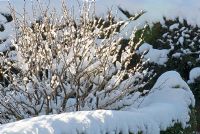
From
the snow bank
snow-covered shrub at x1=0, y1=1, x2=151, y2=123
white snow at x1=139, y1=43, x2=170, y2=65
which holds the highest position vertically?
white snow at x1=139, y1=43, x2=170, y2=65

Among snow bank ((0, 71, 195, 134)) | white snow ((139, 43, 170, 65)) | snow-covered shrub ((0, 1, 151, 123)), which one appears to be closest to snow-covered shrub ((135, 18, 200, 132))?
white snow ((139, 43, 170, 65))

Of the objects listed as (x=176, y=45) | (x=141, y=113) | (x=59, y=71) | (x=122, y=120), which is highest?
(x=176, y=45)

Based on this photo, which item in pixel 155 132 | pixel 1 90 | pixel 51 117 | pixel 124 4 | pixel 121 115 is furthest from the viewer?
pixel 124 4

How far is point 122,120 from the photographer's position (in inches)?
190

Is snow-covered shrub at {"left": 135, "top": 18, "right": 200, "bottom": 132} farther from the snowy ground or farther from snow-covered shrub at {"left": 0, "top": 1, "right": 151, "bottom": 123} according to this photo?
snow-covered shrub at {"left": 0, "top": 1, "right": 151, "bottom": 123}

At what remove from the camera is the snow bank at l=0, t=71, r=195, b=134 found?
4.05 metres

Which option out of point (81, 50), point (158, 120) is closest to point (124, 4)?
point (81, 50)

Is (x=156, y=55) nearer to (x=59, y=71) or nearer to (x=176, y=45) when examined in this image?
(x=176, y=45)

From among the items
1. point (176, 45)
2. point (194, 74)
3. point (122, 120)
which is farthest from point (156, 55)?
point (122, 120)

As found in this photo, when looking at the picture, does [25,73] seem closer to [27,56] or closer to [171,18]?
[27,56]

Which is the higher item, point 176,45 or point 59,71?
point 176,45

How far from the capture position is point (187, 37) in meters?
9.98

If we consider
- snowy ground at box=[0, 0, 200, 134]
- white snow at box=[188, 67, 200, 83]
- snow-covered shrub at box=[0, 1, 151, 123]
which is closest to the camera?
snowy ground at box=[0, 0, 200, 134]

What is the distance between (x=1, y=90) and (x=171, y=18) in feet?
15.0
